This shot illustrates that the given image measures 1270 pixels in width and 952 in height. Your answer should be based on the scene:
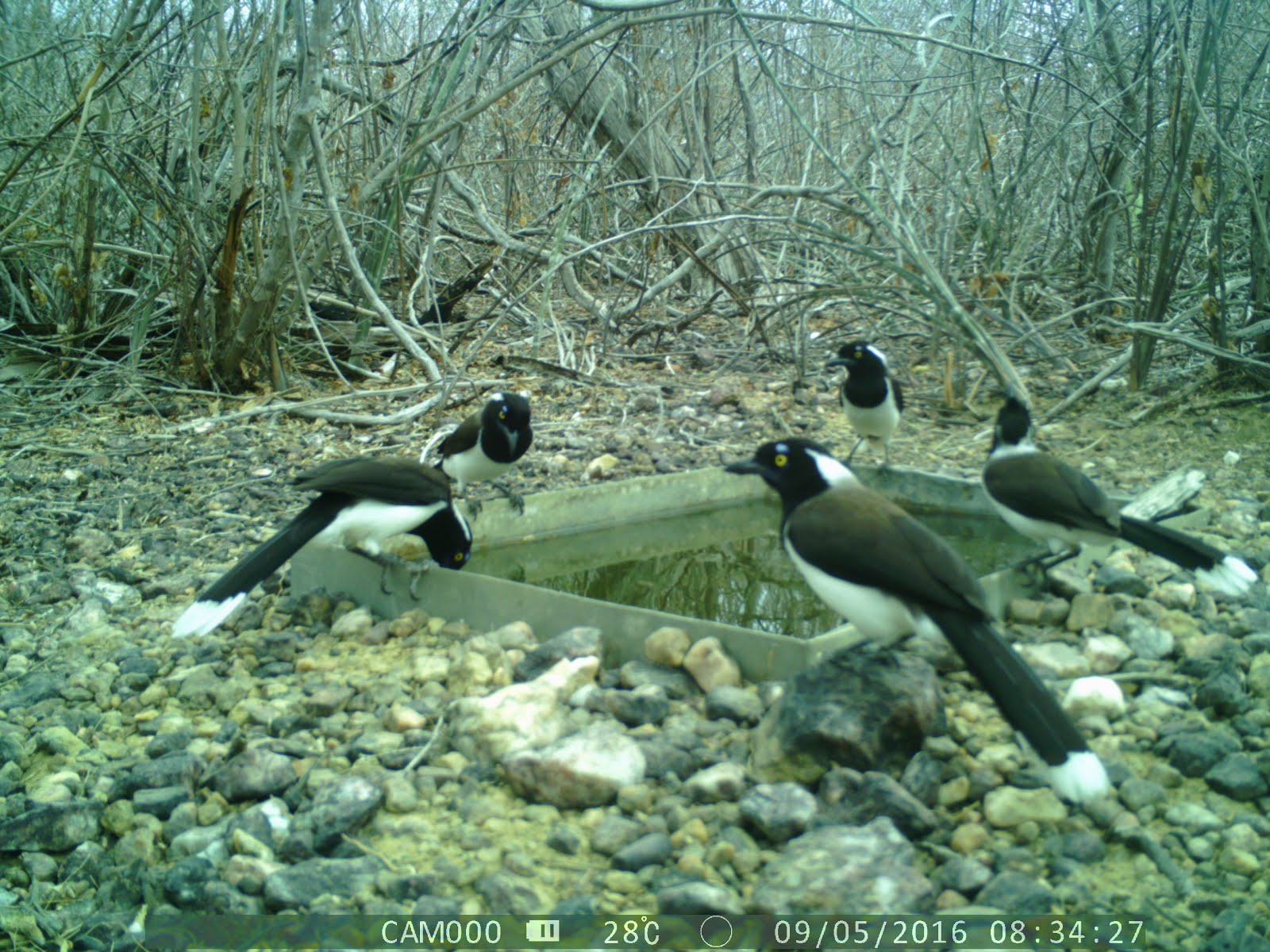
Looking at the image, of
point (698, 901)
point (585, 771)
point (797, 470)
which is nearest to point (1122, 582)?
point (797, 470)

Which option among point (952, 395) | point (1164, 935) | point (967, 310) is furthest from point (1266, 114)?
point (1164, 935)

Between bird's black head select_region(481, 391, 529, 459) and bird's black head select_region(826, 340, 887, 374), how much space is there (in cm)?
175

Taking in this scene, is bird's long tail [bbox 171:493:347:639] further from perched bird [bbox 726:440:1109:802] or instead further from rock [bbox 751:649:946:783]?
rock [bbox 751:649:946:783]

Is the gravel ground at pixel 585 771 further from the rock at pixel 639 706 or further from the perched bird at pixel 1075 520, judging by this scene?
the perched bird at pixel 1075 520

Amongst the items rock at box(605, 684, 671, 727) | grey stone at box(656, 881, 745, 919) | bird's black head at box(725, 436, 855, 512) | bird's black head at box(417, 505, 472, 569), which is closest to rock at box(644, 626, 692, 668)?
rock at box(605, 684, 671, 727)

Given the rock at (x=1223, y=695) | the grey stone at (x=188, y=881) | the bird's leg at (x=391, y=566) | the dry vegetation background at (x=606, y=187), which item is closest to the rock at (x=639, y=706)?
the bird's leg at (x=391, y=566)

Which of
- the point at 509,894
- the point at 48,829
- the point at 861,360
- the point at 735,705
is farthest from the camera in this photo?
→ the point at 861,360

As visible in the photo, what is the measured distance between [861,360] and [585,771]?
12.3 ft

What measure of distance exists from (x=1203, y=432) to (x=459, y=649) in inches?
188

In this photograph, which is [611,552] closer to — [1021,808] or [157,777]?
[157,777]

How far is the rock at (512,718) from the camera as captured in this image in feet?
10.6

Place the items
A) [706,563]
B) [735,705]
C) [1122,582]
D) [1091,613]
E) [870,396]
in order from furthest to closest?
[870,396] < [706,563] < [1122,582] < [1091,613] < [735,705]

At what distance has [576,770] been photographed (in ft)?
9.77

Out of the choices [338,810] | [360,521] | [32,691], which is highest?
[360,521]
